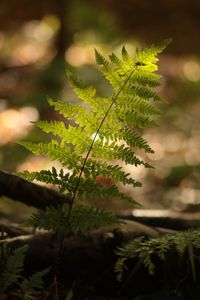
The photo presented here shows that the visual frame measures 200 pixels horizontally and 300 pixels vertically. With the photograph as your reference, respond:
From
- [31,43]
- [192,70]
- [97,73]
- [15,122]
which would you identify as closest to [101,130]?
[15,122]

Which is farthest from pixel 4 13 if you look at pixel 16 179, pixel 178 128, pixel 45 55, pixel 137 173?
pixel 16 179

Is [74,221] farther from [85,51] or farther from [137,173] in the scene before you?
[85,51]

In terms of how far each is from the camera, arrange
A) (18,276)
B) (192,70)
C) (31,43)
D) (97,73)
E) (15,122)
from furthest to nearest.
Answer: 1. (31,43)
2. (192,70)
3. (97,73)
4. (15,122)
5. (18,276)

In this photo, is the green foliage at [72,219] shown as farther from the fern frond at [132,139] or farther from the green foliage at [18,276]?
the fern frond at [132,139]

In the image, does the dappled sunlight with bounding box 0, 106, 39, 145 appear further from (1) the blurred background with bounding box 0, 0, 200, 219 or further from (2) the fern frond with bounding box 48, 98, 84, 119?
(2) the fern frond with bounding box 48, 98, 84, 119

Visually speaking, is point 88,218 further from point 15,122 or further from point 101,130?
point 15,122

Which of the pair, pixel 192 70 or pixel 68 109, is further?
pixel 192 70

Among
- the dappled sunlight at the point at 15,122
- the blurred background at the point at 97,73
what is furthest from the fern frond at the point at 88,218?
the dappled sunlight at the point at 15,122
